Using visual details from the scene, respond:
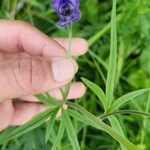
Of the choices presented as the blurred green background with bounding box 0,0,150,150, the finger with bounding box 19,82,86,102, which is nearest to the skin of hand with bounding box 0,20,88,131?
the finger with bounding box 19,82,86,102

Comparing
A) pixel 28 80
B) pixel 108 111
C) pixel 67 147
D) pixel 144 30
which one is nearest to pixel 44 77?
pixel 28 80

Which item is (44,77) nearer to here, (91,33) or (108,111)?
(108,111)

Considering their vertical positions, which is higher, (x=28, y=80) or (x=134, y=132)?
(x=28, y=80)

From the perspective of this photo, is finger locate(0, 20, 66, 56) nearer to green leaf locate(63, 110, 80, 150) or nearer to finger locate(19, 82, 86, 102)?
finger locate(19, 82, 86, 102)

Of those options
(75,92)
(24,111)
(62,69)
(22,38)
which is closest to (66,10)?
(62,69)

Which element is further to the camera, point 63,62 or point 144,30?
point 144,30
